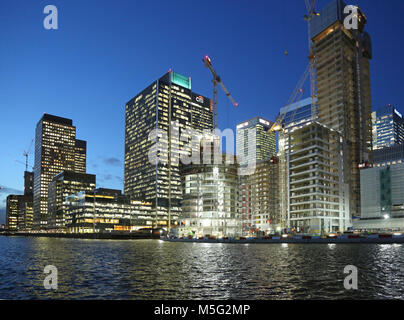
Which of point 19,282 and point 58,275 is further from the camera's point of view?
point 58,275

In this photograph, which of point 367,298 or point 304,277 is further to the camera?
point 304,277

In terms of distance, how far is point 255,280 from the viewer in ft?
131

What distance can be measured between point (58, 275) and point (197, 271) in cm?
1766
